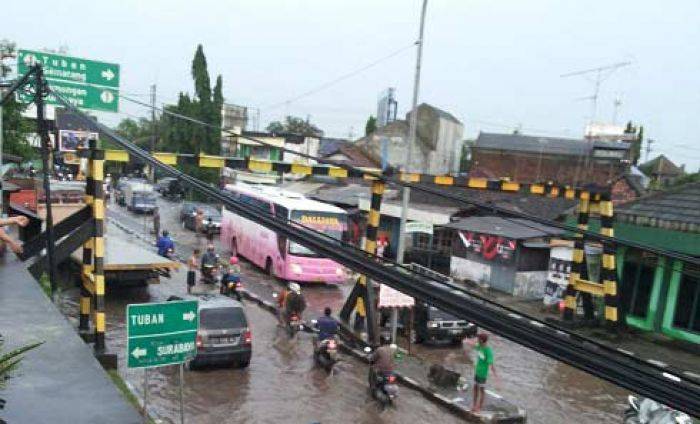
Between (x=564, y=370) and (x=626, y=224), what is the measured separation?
20.0ft

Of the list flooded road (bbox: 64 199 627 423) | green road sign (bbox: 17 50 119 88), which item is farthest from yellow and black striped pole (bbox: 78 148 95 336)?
green road sign (bbox: 17 50 119 88)

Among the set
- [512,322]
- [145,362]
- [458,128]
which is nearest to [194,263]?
[145,362]

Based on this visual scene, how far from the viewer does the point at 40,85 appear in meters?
10.6

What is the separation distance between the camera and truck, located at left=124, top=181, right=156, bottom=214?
41.2m

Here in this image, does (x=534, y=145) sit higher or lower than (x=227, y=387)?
higher

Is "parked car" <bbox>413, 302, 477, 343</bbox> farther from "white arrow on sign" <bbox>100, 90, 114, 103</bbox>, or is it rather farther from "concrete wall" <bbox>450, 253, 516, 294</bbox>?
"white arrow on sign" <bbox>100, 90, 114, 103</bbox>

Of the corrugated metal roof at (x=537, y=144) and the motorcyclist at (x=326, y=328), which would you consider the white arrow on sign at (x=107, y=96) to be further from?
the corrugated metal roof at (x=537, y=144)

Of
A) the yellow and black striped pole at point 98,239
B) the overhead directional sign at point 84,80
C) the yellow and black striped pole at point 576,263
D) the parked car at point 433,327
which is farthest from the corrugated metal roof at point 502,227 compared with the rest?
the yellow and black striped pole at point 98,239

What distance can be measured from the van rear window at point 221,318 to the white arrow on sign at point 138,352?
5490mm

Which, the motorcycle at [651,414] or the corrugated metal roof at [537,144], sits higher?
the corrugated metal roof at [537,144]

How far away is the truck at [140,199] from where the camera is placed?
4116 cm

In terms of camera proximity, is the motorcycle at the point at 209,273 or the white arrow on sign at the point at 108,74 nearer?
the white arrow on sign at the point at 108,74

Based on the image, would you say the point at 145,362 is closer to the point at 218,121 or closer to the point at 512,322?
the point at 512,322

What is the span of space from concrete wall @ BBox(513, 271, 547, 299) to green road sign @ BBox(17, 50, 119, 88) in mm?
15856
